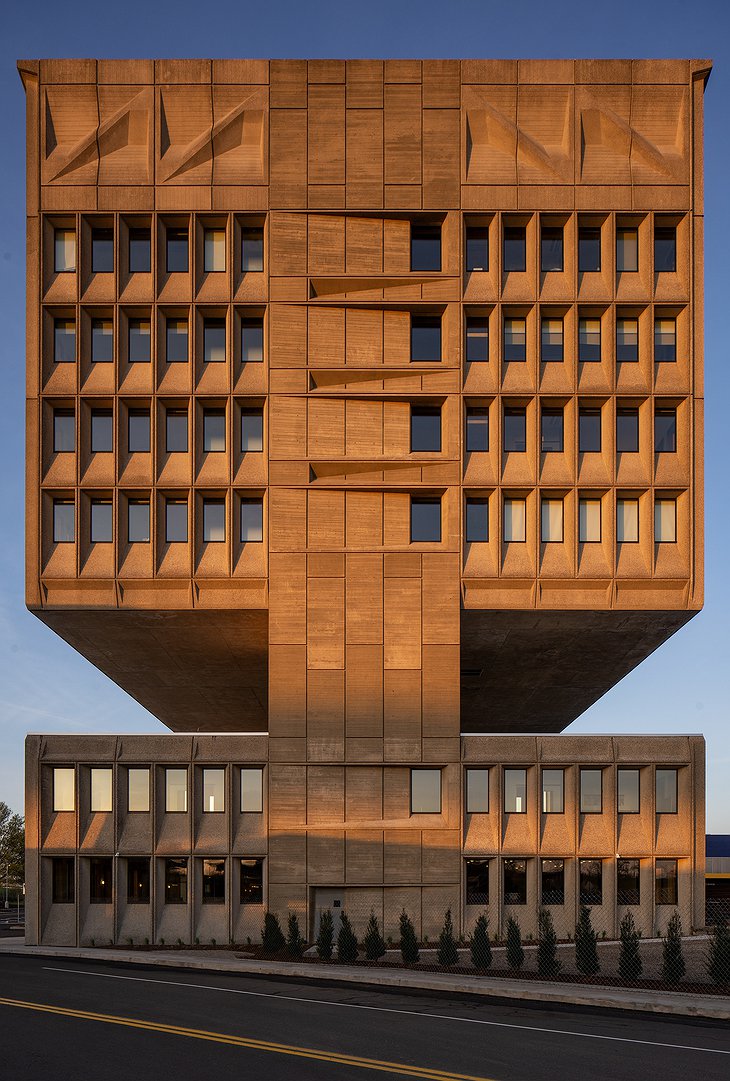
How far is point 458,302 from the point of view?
35.3 m

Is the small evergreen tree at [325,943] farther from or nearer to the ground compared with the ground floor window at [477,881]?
nearer to the ground

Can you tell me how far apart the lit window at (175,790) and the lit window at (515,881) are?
11391 millimetres

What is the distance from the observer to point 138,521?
35594 millimetres

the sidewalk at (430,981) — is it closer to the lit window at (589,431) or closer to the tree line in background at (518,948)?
the tree line in background at (518,948)

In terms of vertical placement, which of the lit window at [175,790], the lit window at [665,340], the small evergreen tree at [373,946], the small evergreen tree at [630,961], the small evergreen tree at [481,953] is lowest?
the small evergreen tree at [373,946]

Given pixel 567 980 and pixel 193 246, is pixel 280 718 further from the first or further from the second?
pixel 193 246

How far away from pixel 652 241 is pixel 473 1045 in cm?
2847

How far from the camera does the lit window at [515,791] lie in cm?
3394

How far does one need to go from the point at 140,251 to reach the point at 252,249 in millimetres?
4198

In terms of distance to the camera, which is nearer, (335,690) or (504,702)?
(335,690)

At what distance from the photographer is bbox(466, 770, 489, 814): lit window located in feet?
111

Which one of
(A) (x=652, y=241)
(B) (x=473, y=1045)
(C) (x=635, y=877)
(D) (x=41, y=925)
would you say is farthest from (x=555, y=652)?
(B) (x=473, y=1045)

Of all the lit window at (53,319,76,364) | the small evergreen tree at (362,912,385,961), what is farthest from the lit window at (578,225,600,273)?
the small evergreen tree at (362,912,385,961)

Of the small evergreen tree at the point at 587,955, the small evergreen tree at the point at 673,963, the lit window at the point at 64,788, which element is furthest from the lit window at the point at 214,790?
the small evergreen tree at the point at 673,963
